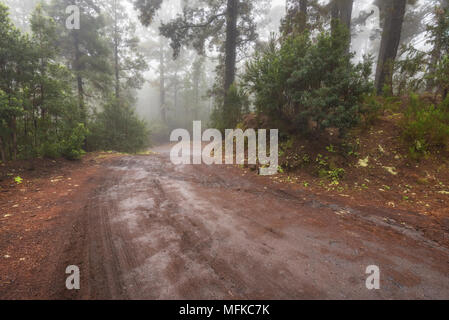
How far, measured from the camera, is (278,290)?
186 centimetres

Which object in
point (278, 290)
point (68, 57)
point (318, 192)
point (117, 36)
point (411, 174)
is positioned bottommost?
point (278, 290)

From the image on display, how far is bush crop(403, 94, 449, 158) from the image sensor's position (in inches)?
175

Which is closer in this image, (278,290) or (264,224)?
(278,290)

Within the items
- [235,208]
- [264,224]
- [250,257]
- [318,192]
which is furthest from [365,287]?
[318,192]

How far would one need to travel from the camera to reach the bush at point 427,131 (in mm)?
4449

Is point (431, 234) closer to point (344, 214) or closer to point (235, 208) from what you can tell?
point (344, 214)

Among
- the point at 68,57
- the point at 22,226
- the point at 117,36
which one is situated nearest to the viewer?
the point at 22,226

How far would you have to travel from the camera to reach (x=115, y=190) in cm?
460

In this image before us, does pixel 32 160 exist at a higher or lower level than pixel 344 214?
higher

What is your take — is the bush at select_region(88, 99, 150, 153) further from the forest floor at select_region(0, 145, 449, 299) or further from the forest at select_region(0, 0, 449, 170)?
the forest floor at select_region(0, 145, 449, 299)

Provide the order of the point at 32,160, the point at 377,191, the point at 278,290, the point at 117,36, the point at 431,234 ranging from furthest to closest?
1. the point at 117,36
2. the point at 32,160
3. the point at 377,191
4. the point at 431,234
5. the point at 278,290

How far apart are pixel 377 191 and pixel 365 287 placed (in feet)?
9.50

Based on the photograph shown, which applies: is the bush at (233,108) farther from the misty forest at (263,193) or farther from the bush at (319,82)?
the bush at (319,82)

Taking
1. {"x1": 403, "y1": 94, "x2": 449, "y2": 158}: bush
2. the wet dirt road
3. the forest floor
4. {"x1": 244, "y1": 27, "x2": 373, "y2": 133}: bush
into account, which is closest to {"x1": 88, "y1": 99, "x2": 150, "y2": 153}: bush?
the forest floor
